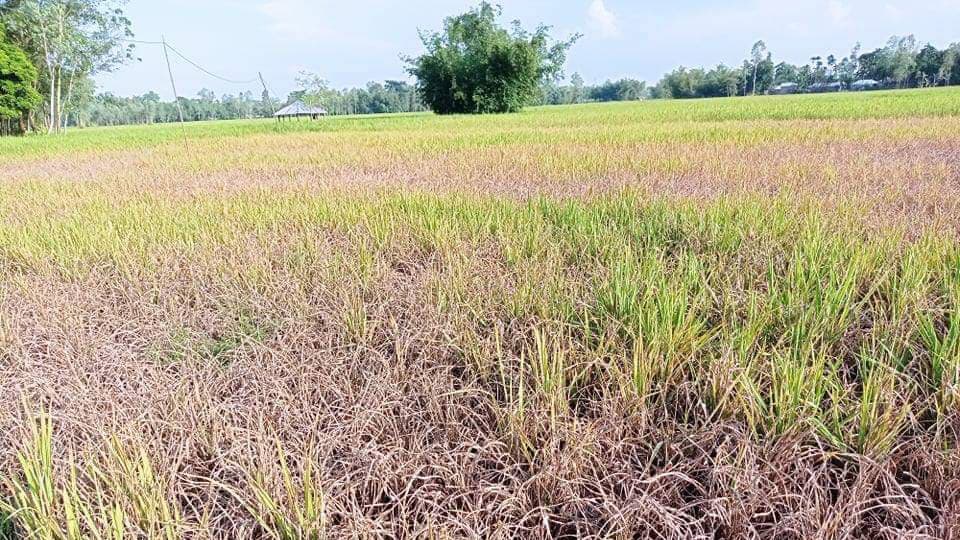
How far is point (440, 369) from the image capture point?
5.04 feet

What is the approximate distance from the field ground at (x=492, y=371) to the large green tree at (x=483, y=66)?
27725 mm

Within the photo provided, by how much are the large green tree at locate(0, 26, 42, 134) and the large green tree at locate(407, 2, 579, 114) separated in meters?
20.4

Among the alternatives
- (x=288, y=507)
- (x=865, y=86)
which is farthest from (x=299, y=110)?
(x=865, y=86)

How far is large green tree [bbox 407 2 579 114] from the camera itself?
1136 inches

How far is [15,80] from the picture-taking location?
23.3 m

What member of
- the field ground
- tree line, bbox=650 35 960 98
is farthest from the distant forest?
the field ground

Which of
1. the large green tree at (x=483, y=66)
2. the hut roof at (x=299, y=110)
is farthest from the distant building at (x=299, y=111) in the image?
the large green tree at (x=483, y=66)

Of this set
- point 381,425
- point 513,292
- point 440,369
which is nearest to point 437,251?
point 513,292

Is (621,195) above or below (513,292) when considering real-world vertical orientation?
above

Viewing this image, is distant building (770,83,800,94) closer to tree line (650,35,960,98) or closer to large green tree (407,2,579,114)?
tree line (650,35,960,98)

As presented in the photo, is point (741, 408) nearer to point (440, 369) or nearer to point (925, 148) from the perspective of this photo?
point (440, 369)

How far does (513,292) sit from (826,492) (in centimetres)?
115

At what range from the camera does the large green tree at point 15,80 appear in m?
22.4

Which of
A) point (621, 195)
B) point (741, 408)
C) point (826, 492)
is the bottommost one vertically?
point (826, 492)
